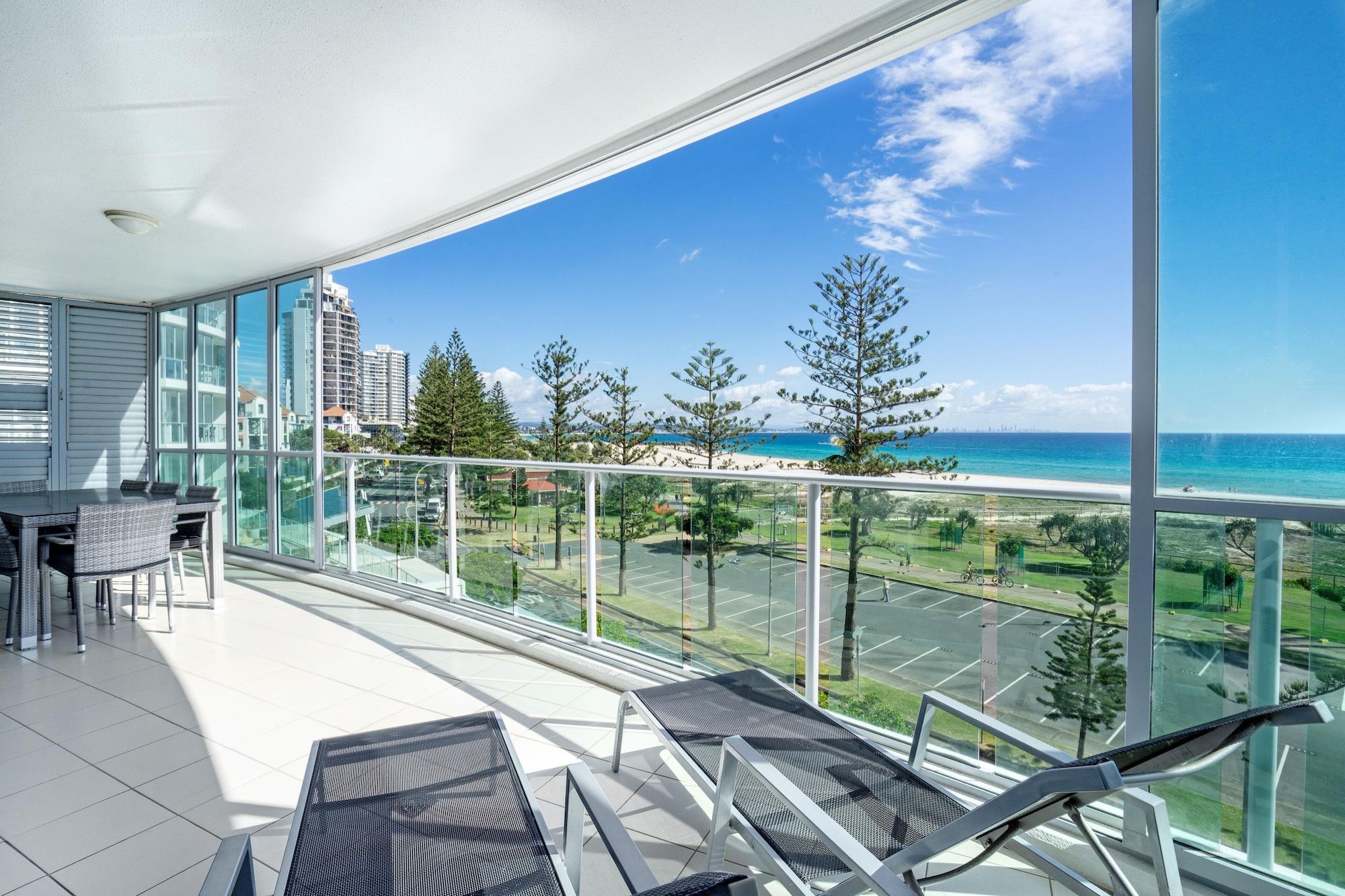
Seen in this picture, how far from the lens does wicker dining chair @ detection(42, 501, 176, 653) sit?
152 inches

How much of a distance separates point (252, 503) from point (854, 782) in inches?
268

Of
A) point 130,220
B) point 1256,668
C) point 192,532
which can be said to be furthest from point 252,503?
point 1256,668

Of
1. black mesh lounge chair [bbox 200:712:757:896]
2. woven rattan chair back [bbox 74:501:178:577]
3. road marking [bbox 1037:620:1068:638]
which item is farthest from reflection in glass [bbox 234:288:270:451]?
road marking [bbox 1037:620:1068:638]

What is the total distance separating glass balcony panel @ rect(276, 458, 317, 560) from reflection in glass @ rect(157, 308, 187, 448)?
2.10 m

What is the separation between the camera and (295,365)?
20.2 ft

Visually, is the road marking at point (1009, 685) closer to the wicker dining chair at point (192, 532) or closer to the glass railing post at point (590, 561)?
the glass railing post at point (590, 561)

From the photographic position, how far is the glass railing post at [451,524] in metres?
4.57

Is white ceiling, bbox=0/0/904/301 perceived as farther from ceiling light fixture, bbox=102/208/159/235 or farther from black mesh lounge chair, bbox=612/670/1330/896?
black mesh lounge chair, bbox=612/670/1330/896

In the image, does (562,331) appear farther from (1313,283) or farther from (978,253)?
(1313,283)

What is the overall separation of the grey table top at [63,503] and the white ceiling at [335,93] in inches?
77.5

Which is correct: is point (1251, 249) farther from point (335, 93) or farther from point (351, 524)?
point (351, 524)

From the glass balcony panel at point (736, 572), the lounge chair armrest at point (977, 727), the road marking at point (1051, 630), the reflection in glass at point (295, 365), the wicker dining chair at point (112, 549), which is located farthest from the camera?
the reflection in glass at point (295, 365)

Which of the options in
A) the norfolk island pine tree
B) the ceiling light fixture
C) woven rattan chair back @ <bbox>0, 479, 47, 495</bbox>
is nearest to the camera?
the ceiling light fixture

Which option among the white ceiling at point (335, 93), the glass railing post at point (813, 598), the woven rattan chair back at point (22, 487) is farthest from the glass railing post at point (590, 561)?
the woven rattan chair back at point (22, 487)
